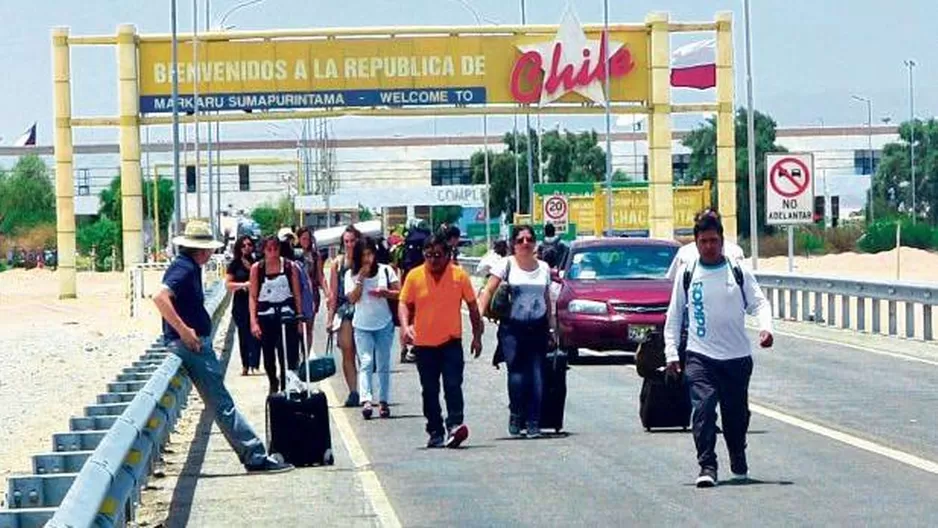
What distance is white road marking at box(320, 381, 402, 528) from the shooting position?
13.1 metres

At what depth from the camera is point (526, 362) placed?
17797mm

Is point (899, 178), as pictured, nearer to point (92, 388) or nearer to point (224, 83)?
point (224, 83)

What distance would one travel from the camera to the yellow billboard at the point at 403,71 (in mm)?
50938

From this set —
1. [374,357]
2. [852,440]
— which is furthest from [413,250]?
[852,440]

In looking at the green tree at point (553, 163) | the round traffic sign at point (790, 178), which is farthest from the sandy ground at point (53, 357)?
the green tree at point (553, 163)

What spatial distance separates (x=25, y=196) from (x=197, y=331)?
427 ft

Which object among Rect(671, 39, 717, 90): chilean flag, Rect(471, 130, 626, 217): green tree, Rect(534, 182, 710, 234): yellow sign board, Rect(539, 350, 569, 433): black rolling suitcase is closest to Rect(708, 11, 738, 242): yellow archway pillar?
Rect(671, 39, 717, 90): chilean flag

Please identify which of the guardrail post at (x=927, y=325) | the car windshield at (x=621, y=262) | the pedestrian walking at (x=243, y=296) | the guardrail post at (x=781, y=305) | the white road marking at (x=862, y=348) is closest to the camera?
the pedestrian walking at (x=243, y=296)

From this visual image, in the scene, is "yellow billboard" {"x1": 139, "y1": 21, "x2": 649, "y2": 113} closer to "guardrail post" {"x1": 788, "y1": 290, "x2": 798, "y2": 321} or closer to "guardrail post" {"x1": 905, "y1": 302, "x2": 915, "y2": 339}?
"guardrail post" {"x1": 788, "y1": 290, "x2": 798, "y2": 321}

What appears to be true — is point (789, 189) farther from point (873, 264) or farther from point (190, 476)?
point (873, 264)

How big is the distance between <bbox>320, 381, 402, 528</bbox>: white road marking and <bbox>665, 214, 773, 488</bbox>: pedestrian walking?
211 centimetres

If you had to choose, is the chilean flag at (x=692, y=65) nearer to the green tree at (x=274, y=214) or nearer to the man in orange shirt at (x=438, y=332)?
the man in orange shirt at (x=438, y=332)

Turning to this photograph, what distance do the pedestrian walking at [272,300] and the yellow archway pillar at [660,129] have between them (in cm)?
3129

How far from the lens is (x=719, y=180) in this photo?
5269cm
